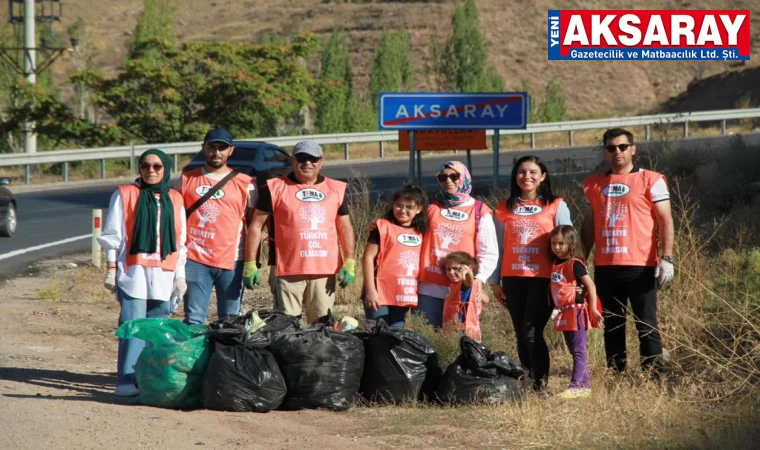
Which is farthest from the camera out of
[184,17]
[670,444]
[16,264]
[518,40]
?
[184,17]

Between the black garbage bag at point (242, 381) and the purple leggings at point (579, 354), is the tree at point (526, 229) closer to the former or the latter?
the purple leggings at point (579, 354)

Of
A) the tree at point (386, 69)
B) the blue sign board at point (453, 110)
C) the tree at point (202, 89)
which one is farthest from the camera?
the tree at point (386, 69)

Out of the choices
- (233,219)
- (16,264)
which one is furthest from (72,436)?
(16,264)

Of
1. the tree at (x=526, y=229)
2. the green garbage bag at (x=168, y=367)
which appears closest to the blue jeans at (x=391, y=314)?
the tree at (x=526, y=229)

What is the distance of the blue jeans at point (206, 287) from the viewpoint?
892 cm

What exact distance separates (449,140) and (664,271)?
9.61 meters

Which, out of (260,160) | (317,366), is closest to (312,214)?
(317,366)

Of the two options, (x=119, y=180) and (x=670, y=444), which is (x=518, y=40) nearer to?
(x=119, y=180)

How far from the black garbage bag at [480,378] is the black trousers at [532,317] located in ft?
1.00

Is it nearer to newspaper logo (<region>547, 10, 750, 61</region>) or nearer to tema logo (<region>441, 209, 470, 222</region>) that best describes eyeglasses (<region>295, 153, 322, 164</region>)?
tema logo (<region>441, 209, 470, 222</region>)

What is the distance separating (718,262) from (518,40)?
253 ft

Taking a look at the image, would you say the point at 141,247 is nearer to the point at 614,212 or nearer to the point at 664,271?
the point at 614,212

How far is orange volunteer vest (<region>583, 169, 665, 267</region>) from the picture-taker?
843 centimetres

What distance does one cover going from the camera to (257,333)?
818cm
